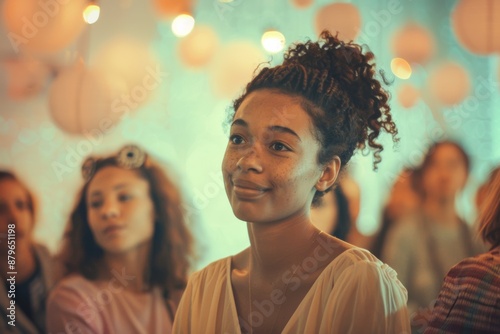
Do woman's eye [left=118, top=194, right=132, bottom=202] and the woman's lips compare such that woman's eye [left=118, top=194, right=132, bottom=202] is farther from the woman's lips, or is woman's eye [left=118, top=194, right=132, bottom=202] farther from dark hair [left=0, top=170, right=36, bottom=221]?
the woman's lips

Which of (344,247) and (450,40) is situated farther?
(450,40)

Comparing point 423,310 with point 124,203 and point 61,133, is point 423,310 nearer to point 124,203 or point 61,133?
point 124,203

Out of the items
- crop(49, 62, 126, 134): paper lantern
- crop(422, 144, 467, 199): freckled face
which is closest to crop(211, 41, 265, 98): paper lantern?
crop(49, 62, 126, 134): paper lantern

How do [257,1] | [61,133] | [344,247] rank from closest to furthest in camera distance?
[344,247] < [61,133] < [257,1]

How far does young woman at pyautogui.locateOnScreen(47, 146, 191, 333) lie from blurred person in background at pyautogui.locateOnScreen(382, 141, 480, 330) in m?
0.89


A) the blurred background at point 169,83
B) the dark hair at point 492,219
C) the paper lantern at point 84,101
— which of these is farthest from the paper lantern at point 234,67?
the dark hair at point 492,219

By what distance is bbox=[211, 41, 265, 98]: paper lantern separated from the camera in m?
2.81

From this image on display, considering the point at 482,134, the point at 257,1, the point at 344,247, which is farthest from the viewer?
the point at 482,134

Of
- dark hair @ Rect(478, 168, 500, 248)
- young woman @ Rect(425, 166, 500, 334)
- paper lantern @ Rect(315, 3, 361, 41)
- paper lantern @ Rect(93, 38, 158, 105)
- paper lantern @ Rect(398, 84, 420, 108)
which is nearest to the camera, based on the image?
young woman @ Rect(425, 166, 500, 334)

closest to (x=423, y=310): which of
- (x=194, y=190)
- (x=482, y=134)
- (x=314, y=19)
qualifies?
(x=482, y=134)

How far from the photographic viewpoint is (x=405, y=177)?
3035mm

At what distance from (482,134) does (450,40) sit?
409 millimetres

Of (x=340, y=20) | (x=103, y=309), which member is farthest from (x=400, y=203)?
(x=103, y=309)

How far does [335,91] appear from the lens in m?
2.07
